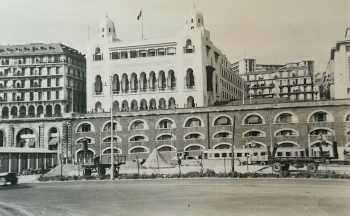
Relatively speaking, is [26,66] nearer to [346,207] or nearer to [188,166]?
[188,166]

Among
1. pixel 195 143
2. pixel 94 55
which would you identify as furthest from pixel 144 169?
pixel 94 55

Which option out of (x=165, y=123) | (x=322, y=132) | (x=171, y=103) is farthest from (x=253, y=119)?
(x=171, y=103)

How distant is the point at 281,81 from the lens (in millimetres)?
78062

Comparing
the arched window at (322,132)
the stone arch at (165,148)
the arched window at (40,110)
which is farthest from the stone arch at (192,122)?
the arched window at (40,110)

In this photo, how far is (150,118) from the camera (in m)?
48.8

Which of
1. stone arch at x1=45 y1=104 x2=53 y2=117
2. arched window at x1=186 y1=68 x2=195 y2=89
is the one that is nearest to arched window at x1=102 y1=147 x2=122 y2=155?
arched window at x1=186 y1=68 x2=195 y2=89

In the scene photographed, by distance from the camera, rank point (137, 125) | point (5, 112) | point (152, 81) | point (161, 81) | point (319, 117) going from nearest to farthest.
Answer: point (319, 117), point (137, 125), point (161, 81), point (152, 81), point (5, 112)

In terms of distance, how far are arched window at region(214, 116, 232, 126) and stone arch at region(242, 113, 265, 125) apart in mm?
1476

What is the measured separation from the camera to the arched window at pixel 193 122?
158ft

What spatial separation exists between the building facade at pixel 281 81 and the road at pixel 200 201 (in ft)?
180

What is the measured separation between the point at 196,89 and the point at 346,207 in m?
38.5

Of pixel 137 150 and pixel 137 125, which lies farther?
Result: pixel 137 125

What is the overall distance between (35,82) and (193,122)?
23.1 metres

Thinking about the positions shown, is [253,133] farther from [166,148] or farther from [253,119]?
[166,148]
